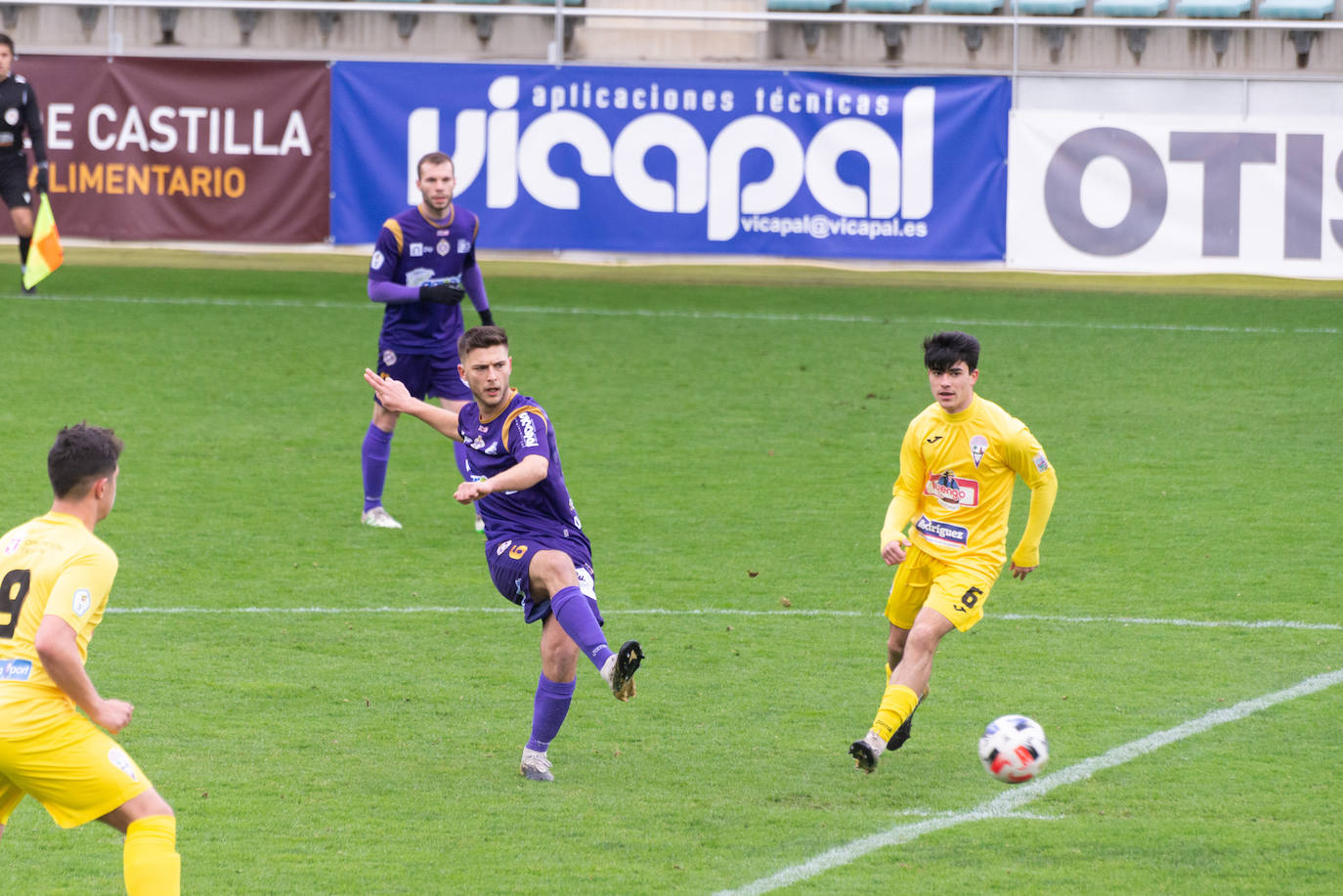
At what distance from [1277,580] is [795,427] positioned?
4920 mm

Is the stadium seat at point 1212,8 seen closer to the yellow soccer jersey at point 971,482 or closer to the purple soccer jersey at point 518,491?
the yellow soccer jersey at point 971,482

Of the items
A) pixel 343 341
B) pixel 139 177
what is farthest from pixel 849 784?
pixel 139 177

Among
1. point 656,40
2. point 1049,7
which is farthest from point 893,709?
point 1049,7

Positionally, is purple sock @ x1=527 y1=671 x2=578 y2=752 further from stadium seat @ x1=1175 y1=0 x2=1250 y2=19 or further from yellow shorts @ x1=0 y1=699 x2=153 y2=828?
stadium seat @ x1=1175 y1=0 x2=1250 y2=19

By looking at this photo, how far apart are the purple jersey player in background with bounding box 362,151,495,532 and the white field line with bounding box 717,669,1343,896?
16.0ft

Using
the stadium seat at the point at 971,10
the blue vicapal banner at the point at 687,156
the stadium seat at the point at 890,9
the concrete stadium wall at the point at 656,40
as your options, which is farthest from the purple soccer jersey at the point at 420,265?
the stadium seat at the point at 971,10

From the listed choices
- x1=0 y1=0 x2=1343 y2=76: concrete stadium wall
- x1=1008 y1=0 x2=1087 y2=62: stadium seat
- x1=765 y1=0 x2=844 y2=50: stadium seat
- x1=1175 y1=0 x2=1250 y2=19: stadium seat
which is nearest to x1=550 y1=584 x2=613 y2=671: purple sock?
x1=0 y1=0 x2=1343 y2=76: concrete stadium wall

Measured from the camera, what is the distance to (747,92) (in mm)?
18781

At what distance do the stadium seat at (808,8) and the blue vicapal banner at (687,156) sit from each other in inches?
102

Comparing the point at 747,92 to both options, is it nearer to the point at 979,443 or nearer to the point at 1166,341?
the point at 1166,341

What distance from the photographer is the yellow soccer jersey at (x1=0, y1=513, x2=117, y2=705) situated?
4.53 meters

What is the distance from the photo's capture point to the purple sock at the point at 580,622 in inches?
245

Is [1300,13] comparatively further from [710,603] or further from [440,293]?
[710,603]

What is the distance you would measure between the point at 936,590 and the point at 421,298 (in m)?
4.79
